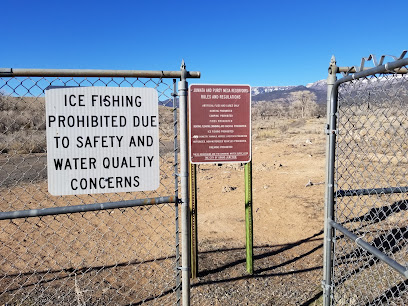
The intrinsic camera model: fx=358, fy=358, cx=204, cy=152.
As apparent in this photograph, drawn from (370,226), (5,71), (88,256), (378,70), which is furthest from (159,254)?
(378,70)

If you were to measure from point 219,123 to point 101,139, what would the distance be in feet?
2.82

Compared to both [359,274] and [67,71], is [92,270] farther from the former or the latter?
[359,274]

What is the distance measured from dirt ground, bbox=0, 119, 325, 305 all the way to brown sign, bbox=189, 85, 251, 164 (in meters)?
1.38

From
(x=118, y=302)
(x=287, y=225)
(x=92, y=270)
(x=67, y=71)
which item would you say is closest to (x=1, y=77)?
(x=67, y=71)

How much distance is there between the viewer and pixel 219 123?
2.69 m

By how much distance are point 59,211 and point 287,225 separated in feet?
13.8

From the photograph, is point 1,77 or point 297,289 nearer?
point 1,77

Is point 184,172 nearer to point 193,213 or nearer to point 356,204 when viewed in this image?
point 193,213

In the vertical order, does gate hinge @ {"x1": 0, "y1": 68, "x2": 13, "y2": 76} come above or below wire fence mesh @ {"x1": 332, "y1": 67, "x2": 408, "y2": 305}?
above

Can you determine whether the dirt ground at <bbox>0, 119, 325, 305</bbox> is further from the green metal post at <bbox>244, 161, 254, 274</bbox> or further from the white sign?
the white sign

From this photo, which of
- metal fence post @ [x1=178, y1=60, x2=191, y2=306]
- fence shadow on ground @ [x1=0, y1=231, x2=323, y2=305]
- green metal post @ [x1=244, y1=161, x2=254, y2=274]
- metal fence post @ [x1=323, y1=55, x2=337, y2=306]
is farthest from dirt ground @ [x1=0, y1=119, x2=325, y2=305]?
metal fence post @ [x1=178, y1=60, x2=191, y2=306]

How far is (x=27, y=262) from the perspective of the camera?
439 centimetres

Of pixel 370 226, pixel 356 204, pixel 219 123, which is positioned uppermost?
pixel 219 123

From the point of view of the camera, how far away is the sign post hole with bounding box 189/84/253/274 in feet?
8.68
